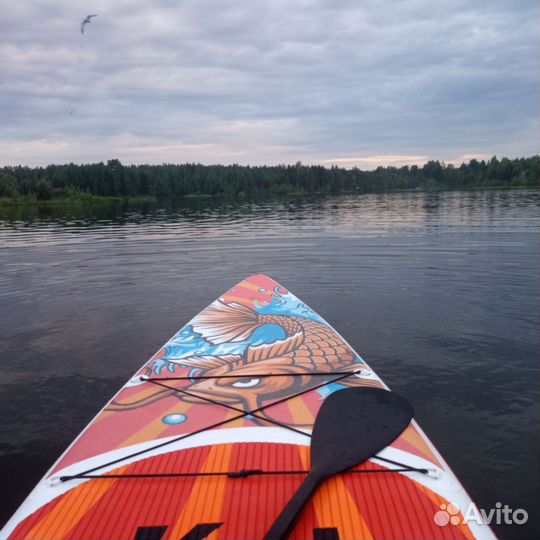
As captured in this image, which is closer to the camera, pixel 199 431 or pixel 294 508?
pixel 294 508

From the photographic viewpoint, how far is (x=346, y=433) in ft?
13.3

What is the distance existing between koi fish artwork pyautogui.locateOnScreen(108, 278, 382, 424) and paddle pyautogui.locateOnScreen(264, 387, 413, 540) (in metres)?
0.54

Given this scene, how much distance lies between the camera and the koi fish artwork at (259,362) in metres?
5.04

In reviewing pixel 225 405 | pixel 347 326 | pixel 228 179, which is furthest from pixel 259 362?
pixel 228 179

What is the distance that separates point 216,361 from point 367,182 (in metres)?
151

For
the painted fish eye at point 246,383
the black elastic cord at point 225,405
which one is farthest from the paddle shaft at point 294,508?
the painted fish eye at point 246,383

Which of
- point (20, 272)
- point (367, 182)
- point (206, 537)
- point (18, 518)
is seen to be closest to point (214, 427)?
point (206, 537)

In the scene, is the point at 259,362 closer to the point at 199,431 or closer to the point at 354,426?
the point at 199,431

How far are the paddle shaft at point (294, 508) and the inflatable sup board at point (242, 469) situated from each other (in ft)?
0.09

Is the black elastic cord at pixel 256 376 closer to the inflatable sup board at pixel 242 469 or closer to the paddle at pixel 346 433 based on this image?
the inflatable sup board at pixel 242 469

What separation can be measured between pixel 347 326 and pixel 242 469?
5.93 meters

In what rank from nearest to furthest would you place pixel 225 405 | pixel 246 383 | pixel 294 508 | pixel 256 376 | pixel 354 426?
pixel 294 508 < pixel 354 426 < pixel 225 405 < pixel 246 383 < pixel 256 376

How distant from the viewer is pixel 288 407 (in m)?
4.69

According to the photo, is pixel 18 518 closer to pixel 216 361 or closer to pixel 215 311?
pixel 216 361
